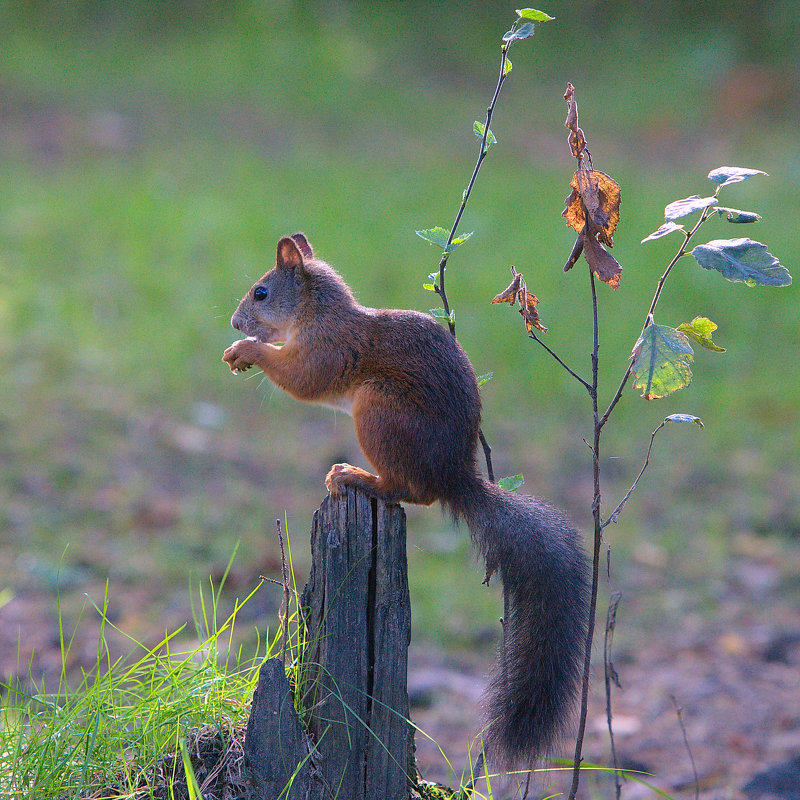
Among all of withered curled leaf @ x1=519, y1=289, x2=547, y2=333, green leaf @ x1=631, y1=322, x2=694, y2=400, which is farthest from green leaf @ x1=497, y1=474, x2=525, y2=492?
green leaf @ x1=631, y1=322, x2=694, y2=400

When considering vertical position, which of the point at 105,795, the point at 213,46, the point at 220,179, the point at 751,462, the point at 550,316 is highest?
the point at 213,46

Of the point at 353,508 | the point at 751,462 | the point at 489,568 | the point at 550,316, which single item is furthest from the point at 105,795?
the point at 550,316

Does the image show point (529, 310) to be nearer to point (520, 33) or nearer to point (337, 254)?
point (520, 33)

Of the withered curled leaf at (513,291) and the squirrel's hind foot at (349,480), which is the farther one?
the squirrel's hind foot at (349,480)

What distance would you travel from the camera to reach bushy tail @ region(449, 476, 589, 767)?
1.70 m

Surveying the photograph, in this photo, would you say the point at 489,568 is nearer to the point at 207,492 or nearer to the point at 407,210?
the point at 207,492

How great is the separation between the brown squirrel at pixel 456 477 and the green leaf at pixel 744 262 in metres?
0.55

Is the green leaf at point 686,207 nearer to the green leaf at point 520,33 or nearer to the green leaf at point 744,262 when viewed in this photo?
the green leaf at point 744,262

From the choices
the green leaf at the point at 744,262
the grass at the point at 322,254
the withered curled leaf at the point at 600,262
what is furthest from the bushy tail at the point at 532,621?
the grass at the point at 322,254

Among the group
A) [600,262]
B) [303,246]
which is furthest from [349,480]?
[303,246]

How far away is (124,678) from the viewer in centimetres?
176

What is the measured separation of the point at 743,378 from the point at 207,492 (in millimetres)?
2864

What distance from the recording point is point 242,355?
6.68 ft

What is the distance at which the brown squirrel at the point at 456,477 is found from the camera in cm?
171
